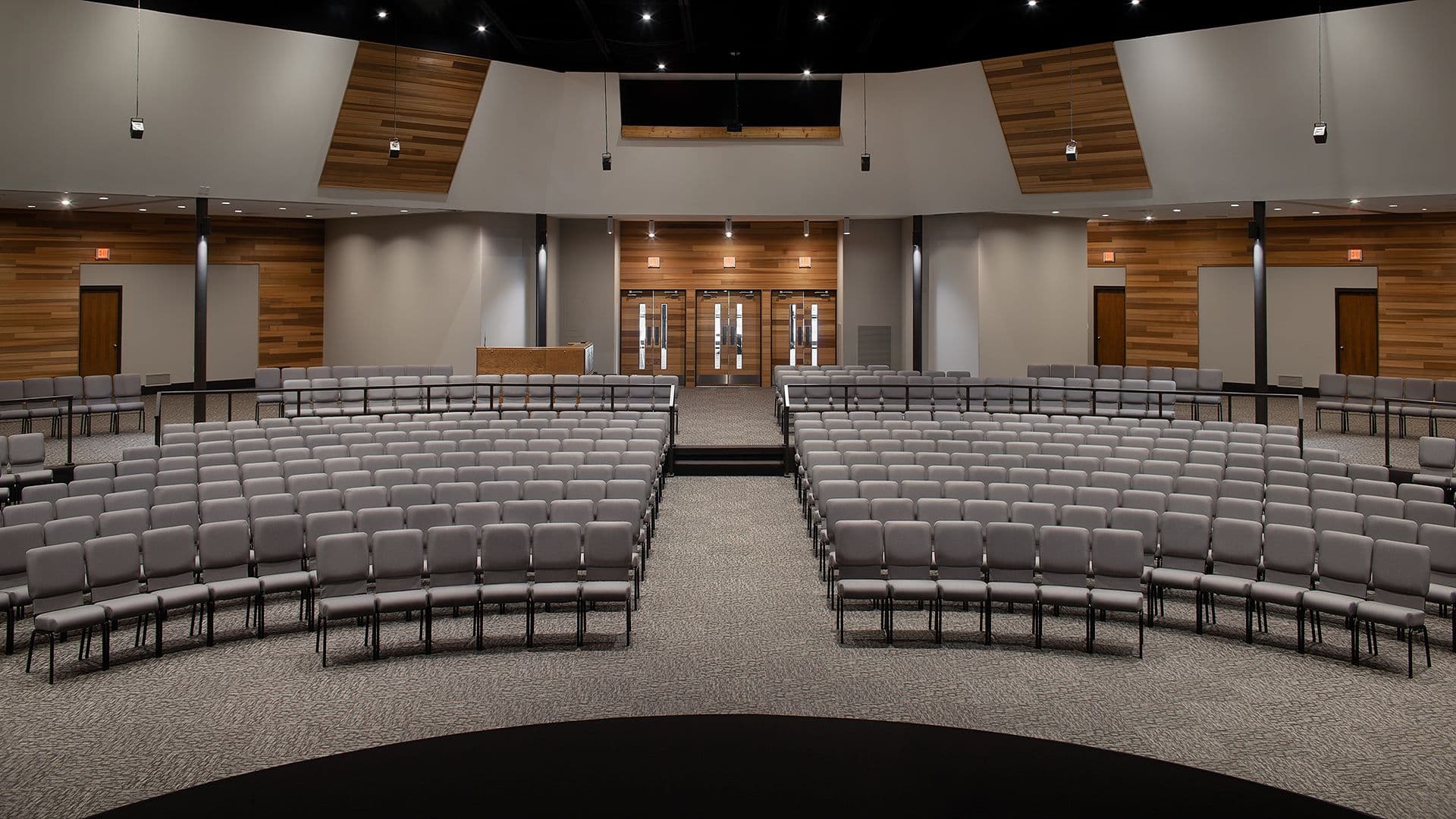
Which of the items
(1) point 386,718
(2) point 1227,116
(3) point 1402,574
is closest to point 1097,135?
(2) point 1227,116

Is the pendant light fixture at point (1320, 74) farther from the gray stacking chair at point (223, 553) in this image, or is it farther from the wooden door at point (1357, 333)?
the gray stacking chair at point (223, 553)

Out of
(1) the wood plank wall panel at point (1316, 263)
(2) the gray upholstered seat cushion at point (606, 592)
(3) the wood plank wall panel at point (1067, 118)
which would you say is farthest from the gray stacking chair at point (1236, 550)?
(1) the wood plank wall panel at point (1316, 263)

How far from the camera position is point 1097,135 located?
1597 centimetres

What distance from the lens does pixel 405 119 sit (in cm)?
1620

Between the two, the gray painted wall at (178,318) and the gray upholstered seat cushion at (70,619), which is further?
the gray painted wall at (178,318)

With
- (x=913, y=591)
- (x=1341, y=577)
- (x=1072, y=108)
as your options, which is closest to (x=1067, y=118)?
(x=1072, y=108)

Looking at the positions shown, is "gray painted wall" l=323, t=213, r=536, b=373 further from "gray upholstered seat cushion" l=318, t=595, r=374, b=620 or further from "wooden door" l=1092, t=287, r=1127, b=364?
"gray upholstered seat cushion" l=318, t=595, r=374, b=620

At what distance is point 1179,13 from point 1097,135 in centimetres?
225

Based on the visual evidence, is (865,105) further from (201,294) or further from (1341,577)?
(1341,577)

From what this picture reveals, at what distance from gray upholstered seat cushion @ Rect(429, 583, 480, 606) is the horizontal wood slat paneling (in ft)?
40.4

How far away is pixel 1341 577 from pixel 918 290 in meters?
12.4

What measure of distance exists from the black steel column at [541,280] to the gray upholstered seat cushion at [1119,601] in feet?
44.4

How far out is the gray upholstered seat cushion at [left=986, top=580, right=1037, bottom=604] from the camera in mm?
7332

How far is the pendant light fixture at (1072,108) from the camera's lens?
15.0 metres
